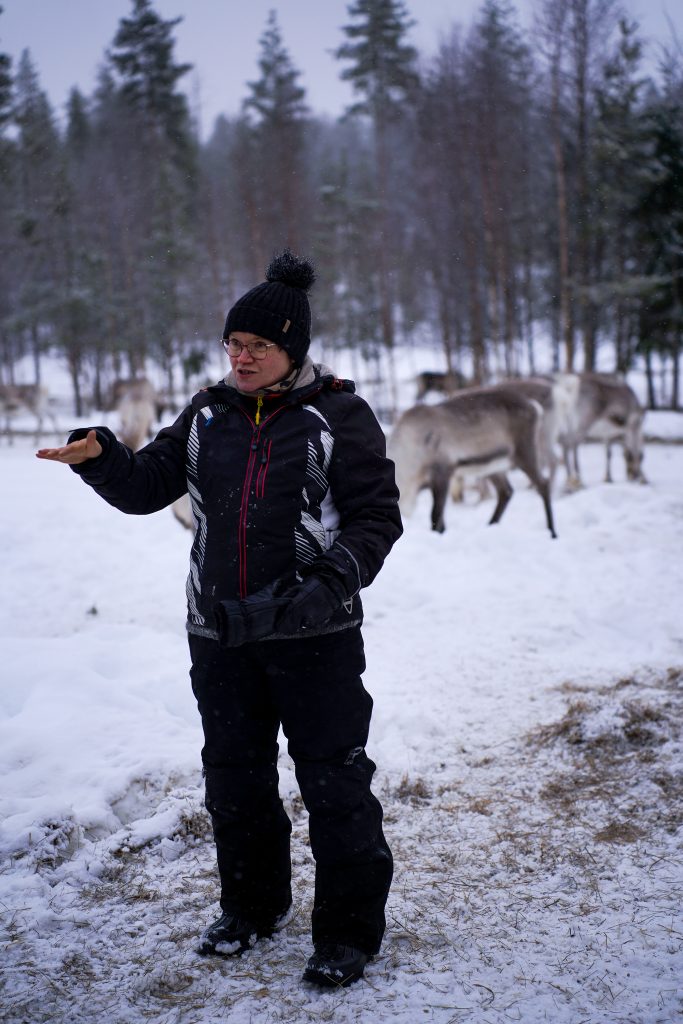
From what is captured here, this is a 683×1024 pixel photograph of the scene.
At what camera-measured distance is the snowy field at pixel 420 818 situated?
218cm

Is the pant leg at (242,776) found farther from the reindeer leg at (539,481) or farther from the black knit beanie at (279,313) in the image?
the reindeer leg at (539,481)

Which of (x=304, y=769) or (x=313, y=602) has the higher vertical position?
(x=313, y=602)

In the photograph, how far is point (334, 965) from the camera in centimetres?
219

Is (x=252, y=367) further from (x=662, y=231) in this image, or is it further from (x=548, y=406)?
(x=662, y=231)

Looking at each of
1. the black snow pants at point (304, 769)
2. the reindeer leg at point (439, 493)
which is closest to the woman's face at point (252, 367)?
the black snow pants at point (304, 769)

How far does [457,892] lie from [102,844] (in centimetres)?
136

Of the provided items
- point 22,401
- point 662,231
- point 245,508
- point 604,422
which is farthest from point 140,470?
point 662,231

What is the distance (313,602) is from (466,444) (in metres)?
7.60

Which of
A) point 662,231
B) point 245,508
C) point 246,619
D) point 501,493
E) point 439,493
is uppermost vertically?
point 662,231

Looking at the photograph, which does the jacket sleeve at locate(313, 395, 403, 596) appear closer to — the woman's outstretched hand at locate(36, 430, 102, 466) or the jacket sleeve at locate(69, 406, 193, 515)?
the jacket sleeve at locate(69, 406, 193, 515)

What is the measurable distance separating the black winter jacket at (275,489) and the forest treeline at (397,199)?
43.4 ft

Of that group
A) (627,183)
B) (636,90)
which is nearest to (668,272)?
(627,183)

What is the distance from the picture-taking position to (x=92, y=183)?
105ft

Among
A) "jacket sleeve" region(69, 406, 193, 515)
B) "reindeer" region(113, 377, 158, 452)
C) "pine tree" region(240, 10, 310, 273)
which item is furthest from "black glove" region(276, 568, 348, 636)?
"pine tree" region(240, 10, 310, 273)
